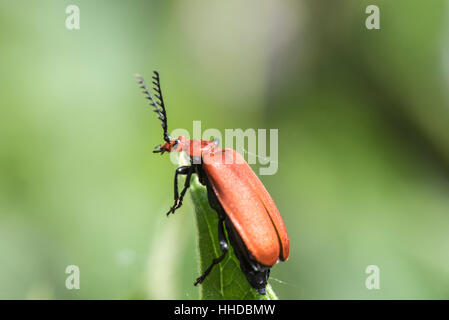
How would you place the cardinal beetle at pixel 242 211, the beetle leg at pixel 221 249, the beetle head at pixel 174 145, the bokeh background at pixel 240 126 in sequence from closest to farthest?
the beetle leg at pixel 221 249
the cardinal beetle at pixel 242 211
the beetle head at pixel 174 145
the bokeh background at pixel 240 126

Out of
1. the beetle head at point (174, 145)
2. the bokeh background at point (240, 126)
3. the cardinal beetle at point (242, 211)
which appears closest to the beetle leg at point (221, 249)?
the cardinal beetle at point (242, 211)

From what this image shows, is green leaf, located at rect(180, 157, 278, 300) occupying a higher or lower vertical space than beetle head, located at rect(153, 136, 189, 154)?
lower

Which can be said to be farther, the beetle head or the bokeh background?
the bokeh background

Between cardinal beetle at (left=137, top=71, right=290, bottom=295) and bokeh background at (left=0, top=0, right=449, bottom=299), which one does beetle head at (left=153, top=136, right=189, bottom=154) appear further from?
bokeh background at (left=0, top=0, right=449, bottom=299)

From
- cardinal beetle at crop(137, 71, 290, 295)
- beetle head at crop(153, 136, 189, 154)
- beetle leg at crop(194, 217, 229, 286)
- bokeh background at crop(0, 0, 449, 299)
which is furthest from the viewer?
bokeh background at crop(0, 0, 449, 299)

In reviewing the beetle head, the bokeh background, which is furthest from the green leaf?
the bokeh background

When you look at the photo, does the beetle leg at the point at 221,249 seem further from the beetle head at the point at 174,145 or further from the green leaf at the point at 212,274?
the beetle head at the point at 174,145

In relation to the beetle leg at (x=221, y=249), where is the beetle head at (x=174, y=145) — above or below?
above

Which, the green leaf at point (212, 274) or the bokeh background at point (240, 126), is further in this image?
the bokeh background at point (240, 126)
